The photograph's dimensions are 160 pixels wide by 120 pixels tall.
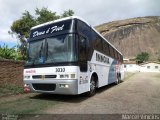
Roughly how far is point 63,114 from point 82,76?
→ 240 centimetres

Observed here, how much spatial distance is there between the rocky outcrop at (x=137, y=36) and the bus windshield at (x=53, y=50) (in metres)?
117

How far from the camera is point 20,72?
12680 millimetres

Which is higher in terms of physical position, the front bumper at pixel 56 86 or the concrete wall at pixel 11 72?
the concrete wall at pixel 11 72

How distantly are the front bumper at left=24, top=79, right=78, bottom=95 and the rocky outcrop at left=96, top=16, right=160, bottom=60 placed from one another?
11678cm

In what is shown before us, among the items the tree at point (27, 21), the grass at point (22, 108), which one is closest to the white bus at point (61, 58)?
the grass at point (22, 108)

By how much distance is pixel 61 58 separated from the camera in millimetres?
8109

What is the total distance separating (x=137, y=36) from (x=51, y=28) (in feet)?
429

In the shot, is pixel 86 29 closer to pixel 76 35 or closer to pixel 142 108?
pixel 76 35

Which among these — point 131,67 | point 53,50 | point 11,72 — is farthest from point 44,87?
point 131,67

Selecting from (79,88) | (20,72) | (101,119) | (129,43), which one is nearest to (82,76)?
(79,88)

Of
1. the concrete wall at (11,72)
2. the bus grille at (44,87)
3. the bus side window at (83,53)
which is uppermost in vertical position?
the bus side window at (83,53)

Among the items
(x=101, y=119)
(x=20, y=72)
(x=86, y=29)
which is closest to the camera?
(x=101, y=119)

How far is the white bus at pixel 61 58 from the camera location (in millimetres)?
7941

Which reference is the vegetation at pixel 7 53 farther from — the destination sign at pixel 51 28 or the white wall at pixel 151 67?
the white wall at pixel 151 67
